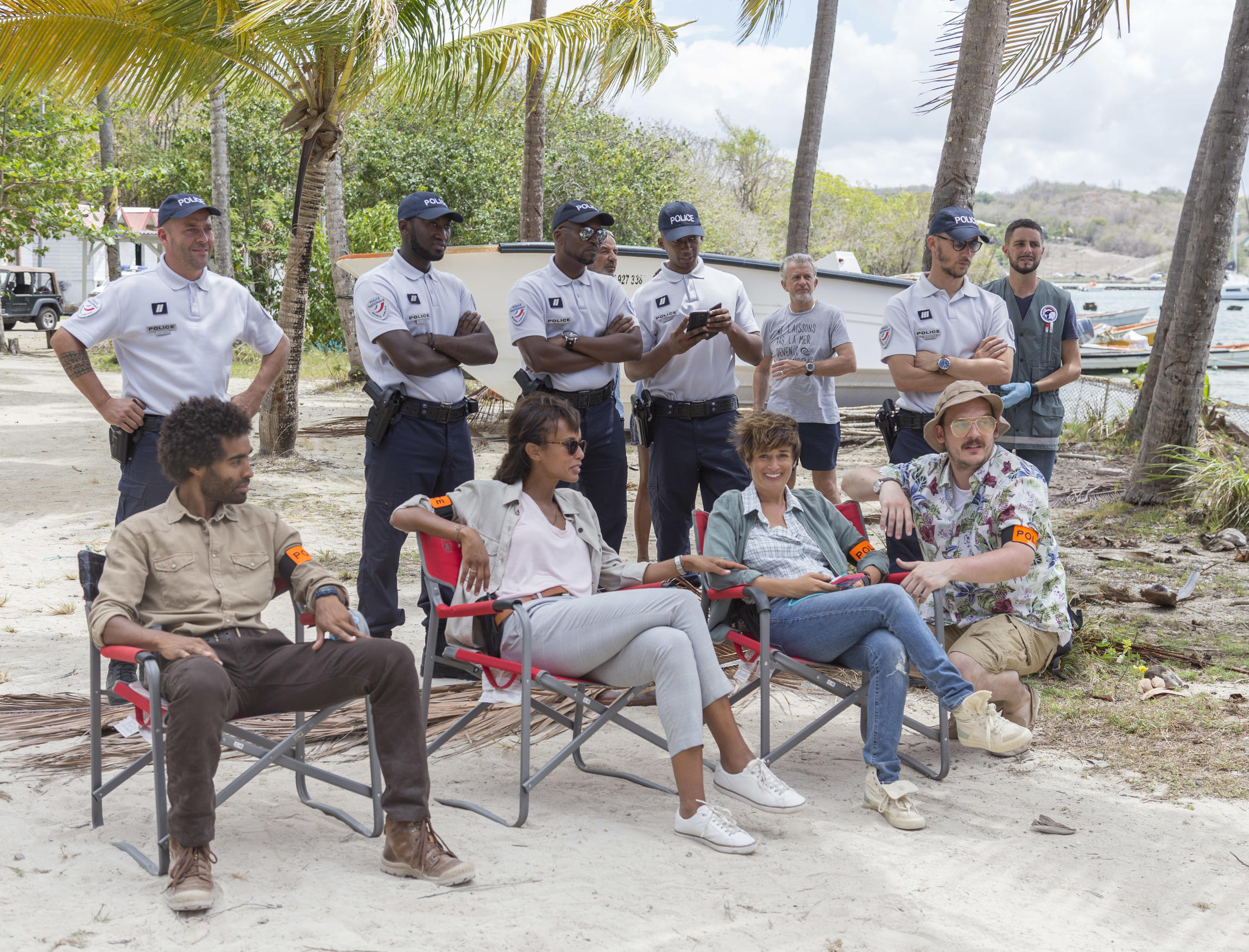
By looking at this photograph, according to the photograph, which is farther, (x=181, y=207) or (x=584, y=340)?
(x=584, y=340)

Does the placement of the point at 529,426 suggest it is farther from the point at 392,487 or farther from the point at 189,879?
the point at 189,879

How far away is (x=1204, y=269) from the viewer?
838cm

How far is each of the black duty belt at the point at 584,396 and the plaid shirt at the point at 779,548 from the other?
4.06 feet

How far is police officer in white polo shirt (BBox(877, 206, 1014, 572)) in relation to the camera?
4965 millimetres

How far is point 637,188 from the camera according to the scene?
2369 centimetres

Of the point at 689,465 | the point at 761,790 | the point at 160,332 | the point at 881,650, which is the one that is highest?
the point at 160,332

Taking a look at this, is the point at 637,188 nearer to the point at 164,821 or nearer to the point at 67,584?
the point at 67,584

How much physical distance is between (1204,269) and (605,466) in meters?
5.60

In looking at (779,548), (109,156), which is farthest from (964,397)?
(109,156)

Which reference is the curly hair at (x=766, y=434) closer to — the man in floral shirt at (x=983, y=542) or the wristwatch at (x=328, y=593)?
the man in floral shirt at (x=983, y=542)

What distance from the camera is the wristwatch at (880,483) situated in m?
4.28

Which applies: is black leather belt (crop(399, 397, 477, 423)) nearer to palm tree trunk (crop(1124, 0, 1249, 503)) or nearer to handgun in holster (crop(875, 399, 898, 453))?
handgun in holster (crop(875, 399, 898, 453))

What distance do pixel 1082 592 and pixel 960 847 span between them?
344 cm

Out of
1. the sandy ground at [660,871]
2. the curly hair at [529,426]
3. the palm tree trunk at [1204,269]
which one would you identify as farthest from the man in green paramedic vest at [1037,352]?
the palm tree trunk at [1204,269]
